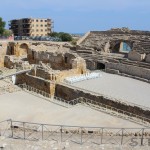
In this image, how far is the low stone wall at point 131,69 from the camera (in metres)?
28.5

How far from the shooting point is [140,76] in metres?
29.0

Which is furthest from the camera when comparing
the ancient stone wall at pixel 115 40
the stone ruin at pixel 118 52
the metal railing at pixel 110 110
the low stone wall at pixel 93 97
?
the ancient stone wall at pixel 115 40

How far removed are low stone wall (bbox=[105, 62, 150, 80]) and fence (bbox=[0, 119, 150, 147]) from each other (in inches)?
484

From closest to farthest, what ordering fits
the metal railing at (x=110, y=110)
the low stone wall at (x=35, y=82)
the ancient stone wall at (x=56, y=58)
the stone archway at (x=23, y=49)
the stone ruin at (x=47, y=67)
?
the metal railing at (x=110, y=110) → the low stone wall at (x=35, y=82) → the stone ruin at (x=47, y=67) → the ancient stone wall at (x=56, y=58) → the stone archway at (x=23, y=49)

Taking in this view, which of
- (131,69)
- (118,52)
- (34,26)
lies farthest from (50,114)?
(34,26)

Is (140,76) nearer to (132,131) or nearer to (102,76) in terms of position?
(102,76)

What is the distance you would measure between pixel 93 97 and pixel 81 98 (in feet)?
3.29

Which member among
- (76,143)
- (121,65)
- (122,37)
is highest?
(122,37)

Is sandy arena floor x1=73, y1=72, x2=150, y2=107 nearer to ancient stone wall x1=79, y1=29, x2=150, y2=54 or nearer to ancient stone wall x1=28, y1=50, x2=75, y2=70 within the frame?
ancient stone wall x1=28, y1=50, x2=75, y2=70

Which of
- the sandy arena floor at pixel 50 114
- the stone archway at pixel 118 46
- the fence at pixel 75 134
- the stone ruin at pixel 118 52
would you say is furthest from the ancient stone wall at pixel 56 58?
the fence at pixel 75 134

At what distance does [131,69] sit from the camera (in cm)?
3019

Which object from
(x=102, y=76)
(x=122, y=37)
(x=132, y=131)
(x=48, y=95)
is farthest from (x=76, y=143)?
(x=122, y=37)

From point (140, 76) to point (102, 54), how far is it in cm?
875

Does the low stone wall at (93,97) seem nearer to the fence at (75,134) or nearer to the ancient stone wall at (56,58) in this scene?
the fence at (75,134)
